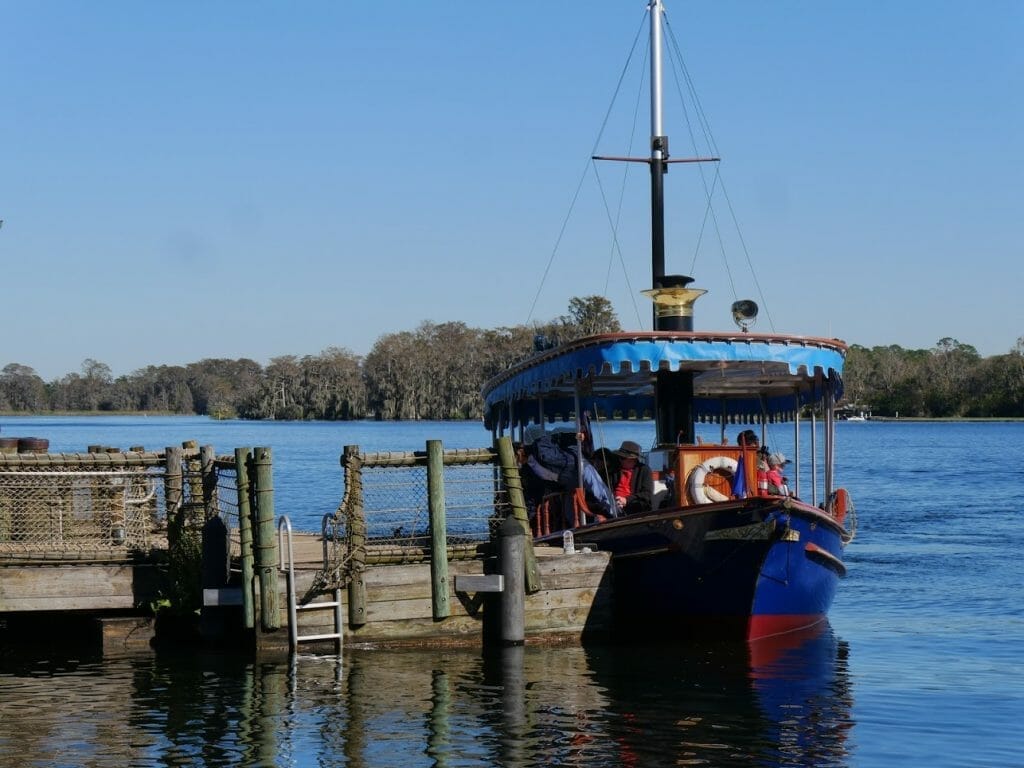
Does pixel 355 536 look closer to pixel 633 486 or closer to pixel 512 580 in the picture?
pixel 512 580

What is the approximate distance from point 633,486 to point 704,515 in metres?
2.43

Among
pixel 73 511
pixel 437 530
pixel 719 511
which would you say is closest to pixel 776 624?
pixel 719 511

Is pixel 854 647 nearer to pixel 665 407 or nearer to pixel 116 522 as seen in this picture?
pixel 665 407

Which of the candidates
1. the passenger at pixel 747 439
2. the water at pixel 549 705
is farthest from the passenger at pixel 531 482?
the water at pixel 549 705

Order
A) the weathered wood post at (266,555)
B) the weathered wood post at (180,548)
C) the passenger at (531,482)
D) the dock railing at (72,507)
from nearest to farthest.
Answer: the weathered wood post at (266,555) < the weathered wood post at (180,548) < the dock railing at (72,507) < the passenger at (531,482)

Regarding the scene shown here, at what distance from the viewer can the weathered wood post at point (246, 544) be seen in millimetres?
15945

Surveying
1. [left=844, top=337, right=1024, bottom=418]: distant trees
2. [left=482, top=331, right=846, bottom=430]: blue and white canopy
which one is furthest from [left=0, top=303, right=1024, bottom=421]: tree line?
[left=482, top=331, right=846, bottom=430]: blue and white canopy

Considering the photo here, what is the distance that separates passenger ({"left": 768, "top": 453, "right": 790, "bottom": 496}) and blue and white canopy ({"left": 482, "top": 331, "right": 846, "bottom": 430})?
1133mm

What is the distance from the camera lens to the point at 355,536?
16.1 metres

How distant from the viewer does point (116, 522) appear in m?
18.0

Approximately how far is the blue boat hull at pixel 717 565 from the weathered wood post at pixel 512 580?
1562 millimetres

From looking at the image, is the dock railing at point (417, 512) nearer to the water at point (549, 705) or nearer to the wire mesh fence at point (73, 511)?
the water at point (549, 705)

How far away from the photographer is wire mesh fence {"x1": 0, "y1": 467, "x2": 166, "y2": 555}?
1720 cm

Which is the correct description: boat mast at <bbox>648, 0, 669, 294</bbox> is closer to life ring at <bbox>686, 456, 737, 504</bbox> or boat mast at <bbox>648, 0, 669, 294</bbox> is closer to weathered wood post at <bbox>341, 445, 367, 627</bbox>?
life ring at <bbox>686, 456, 737, 504</bbox>
